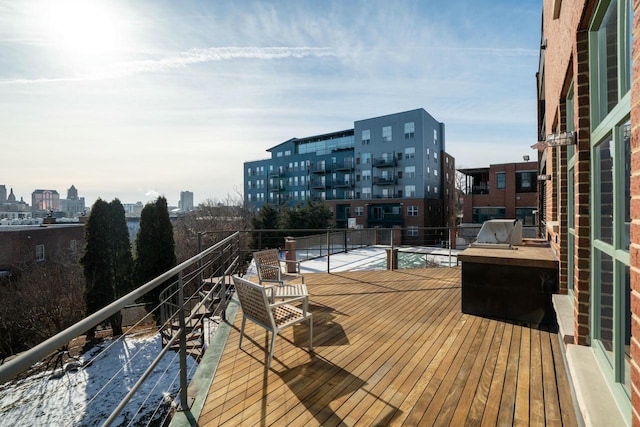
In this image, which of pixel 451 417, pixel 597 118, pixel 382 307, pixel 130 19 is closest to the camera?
pixel 597 118

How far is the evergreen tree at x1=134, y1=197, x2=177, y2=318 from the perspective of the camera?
1507 centimetres

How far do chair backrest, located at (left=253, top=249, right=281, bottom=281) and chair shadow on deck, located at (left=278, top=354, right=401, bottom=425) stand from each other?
85.8 inches

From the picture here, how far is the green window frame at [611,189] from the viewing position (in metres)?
1.59

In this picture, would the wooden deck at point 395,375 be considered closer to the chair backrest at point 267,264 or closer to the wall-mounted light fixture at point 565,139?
the chair backrest at point 267,264

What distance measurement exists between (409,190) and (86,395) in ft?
108

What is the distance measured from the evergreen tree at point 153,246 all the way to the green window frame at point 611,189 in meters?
15.9

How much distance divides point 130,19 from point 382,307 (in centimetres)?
634

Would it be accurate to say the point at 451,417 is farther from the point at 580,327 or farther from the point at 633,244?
the point at 633,244

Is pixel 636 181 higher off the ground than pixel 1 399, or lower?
higher

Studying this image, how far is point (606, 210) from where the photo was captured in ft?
6.65

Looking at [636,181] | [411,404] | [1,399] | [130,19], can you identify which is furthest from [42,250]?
[636,181]

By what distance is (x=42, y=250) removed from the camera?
73.8ft

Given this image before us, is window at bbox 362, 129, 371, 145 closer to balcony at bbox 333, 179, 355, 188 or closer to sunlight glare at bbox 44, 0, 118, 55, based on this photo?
balcony at bbox 333, 179, 355, 188

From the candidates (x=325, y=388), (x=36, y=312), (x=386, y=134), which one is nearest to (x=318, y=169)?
(x=386, y=134)
